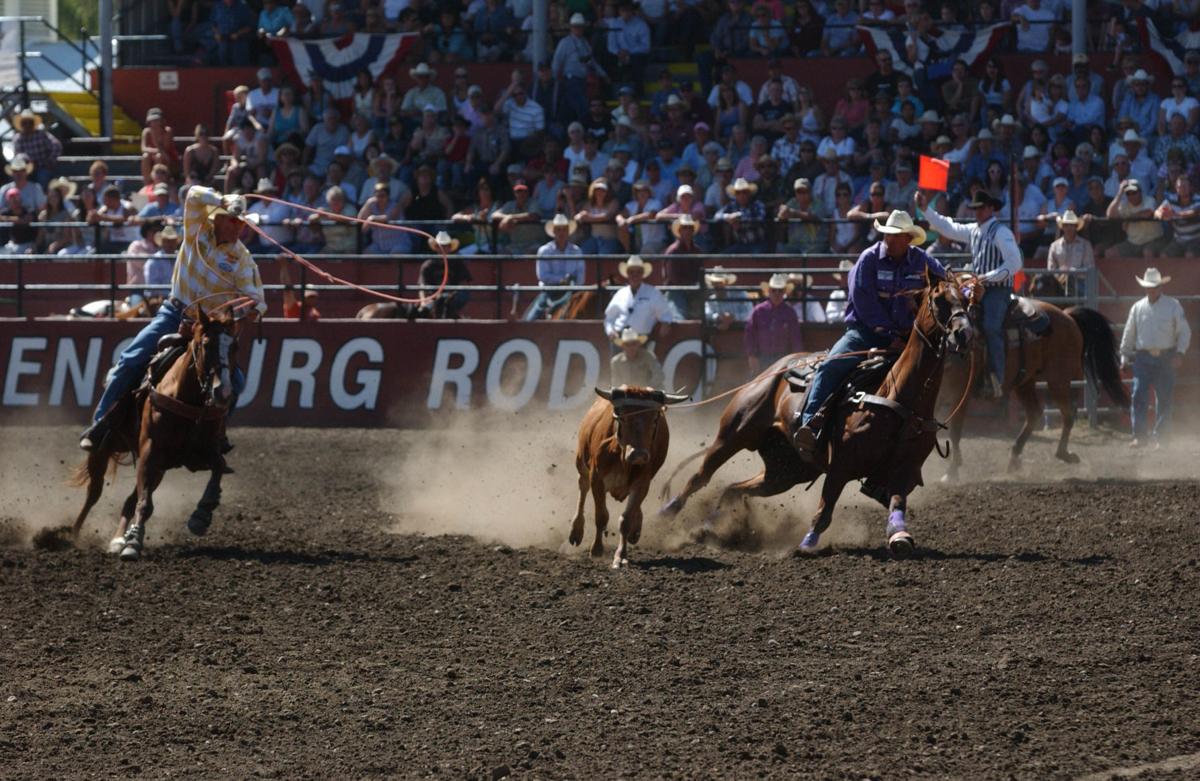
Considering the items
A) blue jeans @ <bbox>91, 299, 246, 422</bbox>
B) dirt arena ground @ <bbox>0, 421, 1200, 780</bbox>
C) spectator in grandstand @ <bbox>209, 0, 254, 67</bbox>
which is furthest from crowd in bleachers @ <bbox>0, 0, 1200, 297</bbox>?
blue jeans @ <bbox>91, 299, 246, 422</bbox>

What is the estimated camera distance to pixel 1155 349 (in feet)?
52.8

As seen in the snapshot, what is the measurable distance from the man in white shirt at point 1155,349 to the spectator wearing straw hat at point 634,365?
4942 millimetres

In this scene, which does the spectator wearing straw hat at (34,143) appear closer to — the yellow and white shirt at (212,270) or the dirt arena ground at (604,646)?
the dirt arena ground at (604,646)

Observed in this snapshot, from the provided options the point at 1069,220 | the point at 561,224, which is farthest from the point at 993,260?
the point at 561,224

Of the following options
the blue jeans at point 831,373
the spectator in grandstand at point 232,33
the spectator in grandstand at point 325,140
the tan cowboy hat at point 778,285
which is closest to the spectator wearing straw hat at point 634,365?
the tan cowboy hat at point 778,285

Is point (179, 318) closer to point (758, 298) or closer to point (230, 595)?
point (230, 595)

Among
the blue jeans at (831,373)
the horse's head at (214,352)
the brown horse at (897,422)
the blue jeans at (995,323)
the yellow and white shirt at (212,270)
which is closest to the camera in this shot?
the brown horse at (897,422)

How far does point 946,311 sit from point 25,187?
15.7 metres

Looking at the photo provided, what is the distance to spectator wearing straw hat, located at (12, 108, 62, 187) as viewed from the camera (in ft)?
75.3

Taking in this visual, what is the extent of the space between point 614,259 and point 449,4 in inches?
296

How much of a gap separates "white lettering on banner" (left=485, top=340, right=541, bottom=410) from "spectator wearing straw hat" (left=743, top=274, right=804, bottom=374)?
239cm

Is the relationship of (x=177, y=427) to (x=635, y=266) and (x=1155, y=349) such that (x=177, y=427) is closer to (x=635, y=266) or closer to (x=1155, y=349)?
(x=635, y=266)

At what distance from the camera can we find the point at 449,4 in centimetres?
2389

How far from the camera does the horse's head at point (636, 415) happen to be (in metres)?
9.68
